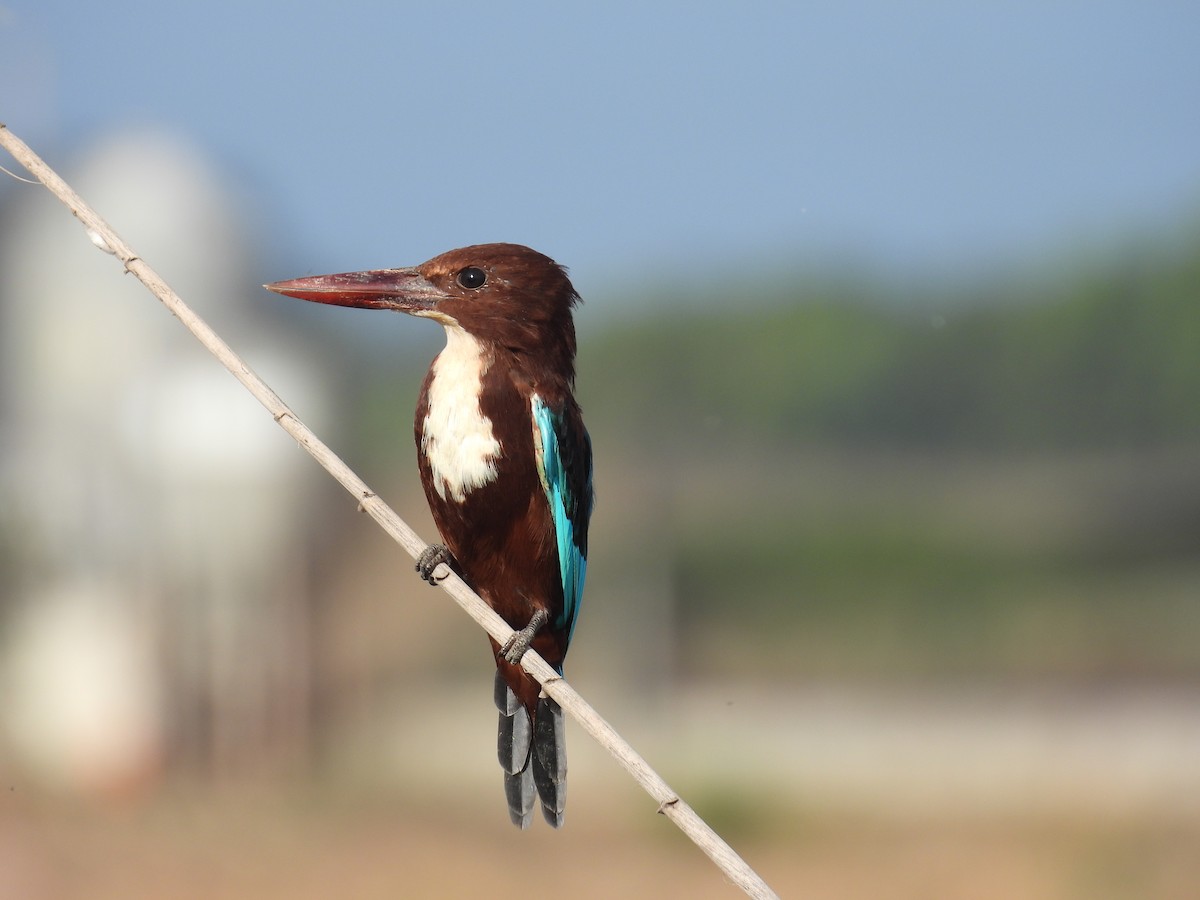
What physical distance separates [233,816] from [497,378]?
24.3 feet

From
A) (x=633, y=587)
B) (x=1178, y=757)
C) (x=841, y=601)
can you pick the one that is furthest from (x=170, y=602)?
(x=841, y=601)

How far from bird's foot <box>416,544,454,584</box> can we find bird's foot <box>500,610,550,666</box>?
17 centimetres

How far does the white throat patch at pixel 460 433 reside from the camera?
2.22 meters

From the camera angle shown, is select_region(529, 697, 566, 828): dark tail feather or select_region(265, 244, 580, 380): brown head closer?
select_region(265, 244, 580, 380): brown head

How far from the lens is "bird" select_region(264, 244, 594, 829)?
223cm

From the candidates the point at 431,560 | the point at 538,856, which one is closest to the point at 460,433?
the point at 431,560

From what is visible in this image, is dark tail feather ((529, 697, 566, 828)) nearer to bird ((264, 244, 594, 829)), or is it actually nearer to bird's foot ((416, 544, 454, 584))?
bird ((264, 244, 594, 829))

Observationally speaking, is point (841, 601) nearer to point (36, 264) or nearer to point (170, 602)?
point (170, 602)

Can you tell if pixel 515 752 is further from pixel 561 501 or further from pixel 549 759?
pixel 561 501

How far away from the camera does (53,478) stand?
9219mm

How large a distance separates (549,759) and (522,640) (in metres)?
0.26

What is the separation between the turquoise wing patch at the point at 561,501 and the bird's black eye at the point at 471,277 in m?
0.22

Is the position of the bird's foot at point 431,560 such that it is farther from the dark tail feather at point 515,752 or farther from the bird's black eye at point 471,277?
the bird's black eye at point 471,277

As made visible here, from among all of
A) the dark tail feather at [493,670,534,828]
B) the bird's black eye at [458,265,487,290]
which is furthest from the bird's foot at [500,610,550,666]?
the bird's black eye at [458,265,487,290]
